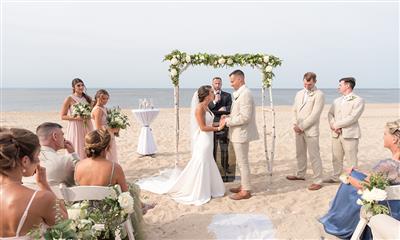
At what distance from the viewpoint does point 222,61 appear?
7090 mm

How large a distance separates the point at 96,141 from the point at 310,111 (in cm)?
483

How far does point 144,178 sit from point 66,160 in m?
4.00

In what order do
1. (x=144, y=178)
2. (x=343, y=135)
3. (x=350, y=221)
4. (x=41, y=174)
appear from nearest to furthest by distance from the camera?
(x=41, y=174) < (x=350, y=221) < (x=343, y=135) < (x=144, y=178)

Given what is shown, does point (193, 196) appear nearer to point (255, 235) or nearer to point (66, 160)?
point (255, 235)

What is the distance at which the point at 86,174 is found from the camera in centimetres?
375

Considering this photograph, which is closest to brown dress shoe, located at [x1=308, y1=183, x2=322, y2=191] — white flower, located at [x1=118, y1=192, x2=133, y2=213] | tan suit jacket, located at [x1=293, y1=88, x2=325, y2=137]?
tan suit jacket, located at [x1=293, y1=88, x2=325, y2=137]

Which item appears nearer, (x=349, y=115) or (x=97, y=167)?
(x=97, y=167)

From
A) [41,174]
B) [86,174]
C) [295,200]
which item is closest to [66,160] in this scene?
[86,174]

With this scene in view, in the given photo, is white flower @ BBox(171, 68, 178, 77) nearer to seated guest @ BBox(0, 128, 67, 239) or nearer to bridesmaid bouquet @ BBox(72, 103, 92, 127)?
bridesmaid bouquet @ BBox(72, 103, 92, 127)

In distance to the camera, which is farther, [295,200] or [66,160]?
[295,200]

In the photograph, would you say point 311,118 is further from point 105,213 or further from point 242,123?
point 105,213

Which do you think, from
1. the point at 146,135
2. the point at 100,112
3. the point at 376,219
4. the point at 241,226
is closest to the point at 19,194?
the point at 376,219

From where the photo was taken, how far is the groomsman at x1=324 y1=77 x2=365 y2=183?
686 centimetres

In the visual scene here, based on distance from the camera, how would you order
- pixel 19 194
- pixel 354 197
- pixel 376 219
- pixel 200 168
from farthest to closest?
pixel 200 168, pixel 354 197, pixel 376 219, pixel 19 194
